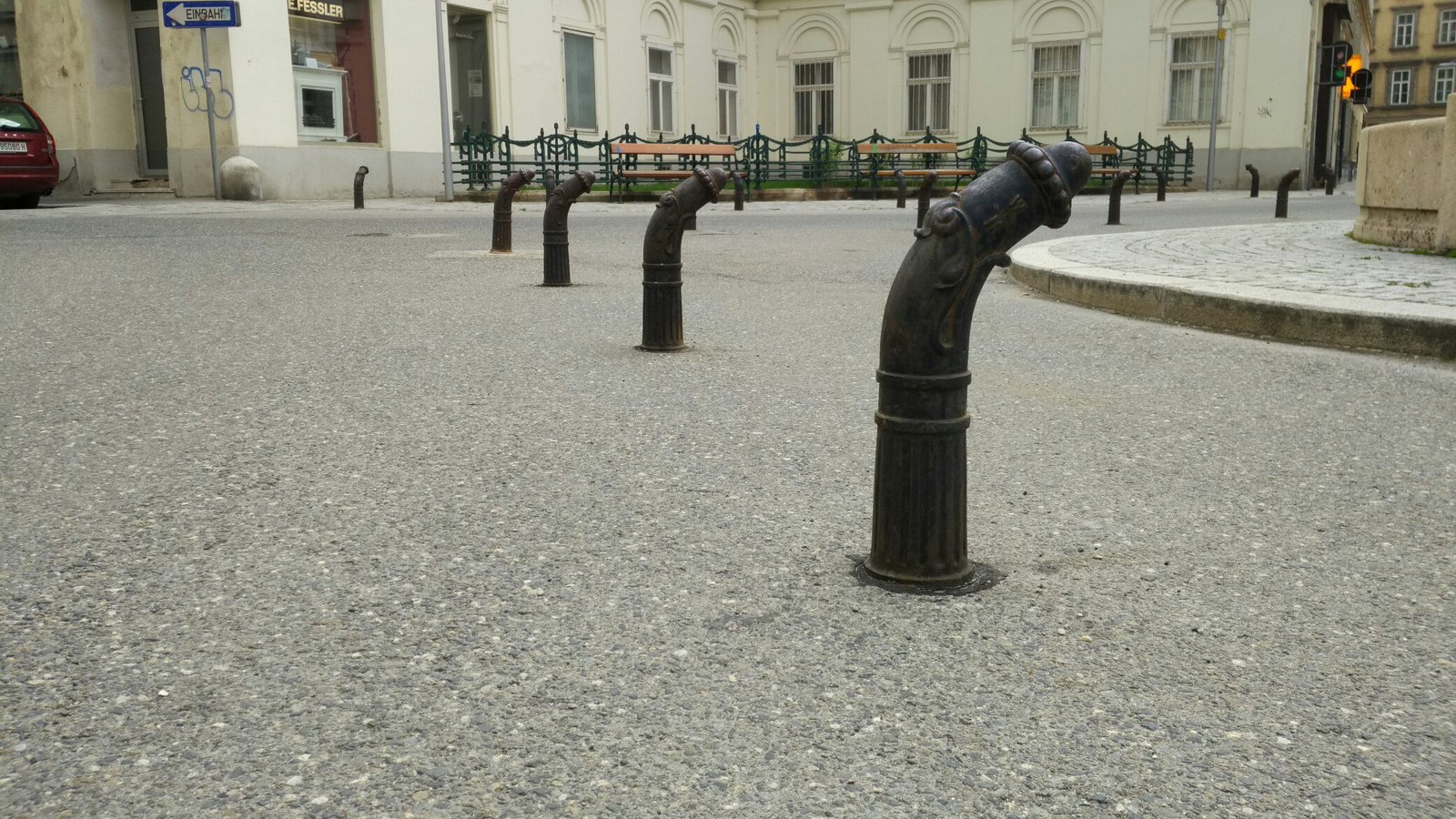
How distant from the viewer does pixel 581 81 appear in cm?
2922

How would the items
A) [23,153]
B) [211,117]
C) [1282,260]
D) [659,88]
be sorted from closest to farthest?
[1282,260] → [23,153] → [211,117] → [659,88]

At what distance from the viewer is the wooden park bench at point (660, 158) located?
24203 millimetres

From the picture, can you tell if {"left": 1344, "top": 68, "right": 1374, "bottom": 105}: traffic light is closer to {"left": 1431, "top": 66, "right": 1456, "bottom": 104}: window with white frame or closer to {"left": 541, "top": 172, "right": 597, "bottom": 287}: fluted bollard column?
{"left": 541, "top": 172, "right": 597, "bottom": 287}: fluted bollard column

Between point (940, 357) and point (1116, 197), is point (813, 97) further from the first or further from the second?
point (940, 357)

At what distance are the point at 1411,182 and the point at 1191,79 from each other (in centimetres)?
2364

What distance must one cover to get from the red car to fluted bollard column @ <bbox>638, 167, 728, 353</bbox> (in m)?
16.9

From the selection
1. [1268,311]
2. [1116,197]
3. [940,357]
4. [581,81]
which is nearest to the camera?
Answer: [940,357]

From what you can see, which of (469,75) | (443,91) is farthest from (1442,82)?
(443,91)

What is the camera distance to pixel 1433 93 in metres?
80.1

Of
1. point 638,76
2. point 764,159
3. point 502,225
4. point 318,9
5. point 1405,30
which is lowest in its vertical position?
point 502,225

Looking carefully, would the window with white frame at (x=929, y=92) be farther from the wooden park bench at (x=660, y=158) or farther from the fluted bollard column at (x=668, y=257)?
the fluted bollard column at (x=668, y=257)

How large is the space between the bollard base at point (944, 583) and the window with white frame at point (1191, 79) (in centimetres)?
3072

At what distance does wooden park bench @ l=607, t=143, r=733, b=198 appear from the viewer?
79.4 ft

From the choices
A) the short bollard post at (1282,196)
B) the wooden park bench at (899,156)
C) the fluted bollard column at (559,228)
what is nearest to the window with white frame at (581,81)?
the wooden park bench at (899,156)
